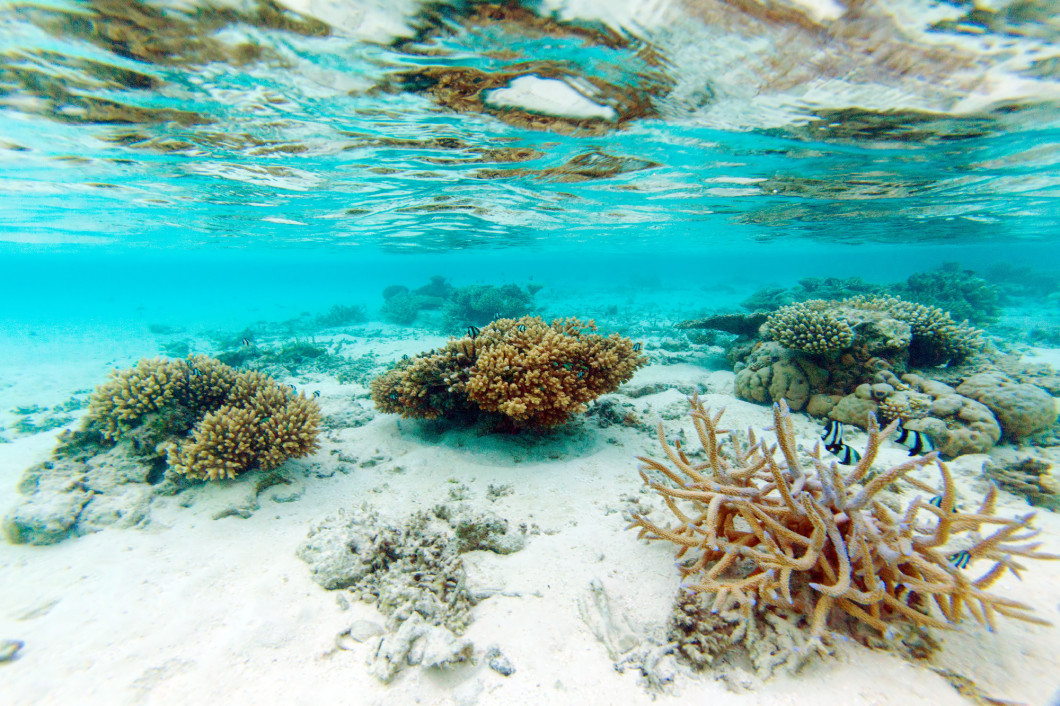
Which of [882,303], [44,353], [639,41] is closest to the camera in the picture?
[639,41]

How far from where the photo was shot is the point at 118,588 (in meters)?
3.96

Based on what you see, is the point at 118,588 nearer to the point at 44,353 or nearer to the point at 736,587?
the point at 736,587

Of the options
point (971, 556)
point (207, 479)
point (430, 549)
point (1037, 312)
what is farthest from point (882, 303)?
point (1037, 312)

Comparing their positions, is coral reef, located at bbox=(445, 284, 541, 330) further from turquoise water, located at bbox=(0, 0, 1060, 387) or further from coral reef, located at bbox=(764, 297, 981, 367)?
coral reef, located at bbox=(764, 297, 981, 367)

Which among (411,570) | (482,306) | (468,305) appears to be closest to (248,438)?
(411,570)

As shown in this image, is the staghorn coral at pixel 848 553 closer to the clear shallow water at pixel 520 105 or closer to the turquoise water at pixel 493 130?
the turquoise water at pixel 493 130

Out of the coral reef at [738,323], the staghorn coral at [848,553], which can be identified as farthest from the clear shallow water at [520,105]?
the staghorn coral at [848,553]

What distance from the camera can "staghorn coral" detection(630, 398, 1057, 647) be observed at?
8.91 feet

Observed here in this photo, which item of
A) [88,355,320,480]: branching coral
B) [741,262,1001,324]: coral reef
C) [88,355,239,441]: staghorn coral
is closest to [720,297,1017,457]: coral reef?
[88,355,320,480]: branching coral

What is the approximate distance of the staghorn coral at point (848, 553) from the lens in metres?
2.72

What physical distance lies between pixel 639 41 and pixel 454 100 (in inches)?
157

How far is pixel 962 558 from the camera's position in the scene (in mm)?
2955

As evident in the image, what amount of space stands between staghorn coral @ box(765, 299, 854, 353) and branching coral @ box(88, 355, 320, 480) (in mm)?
8952

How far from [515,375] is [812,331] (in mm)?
6242
